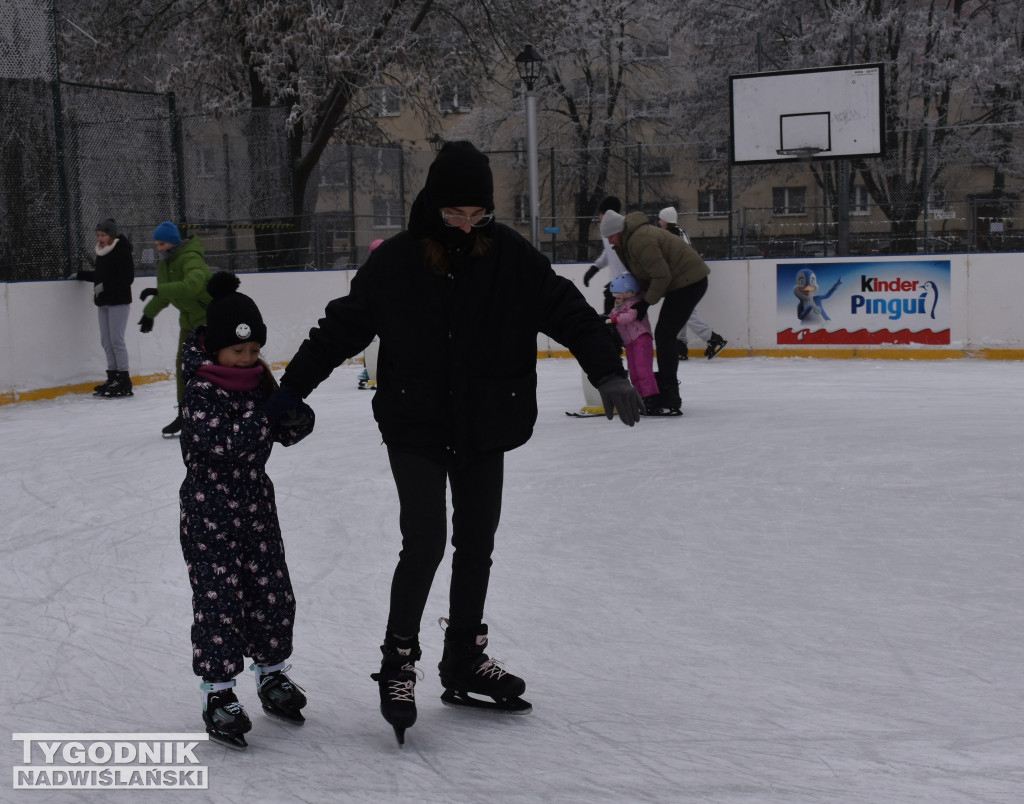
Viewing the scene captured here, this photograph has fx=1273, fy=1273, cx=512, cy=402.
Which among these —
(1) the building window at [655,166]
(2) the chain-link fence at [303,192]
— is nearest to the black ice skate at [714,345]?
(2) the chain-link fence at [303,192]

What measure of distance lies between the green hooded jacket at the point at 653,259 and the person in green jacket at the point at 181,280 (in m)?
2.79

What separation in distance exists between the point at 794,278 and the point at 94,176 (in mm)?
7278

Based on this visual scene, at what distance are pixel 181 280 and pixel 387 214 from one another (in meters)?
7.90

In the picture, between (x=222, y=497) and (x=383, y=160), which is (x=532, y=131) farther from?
(x=222, y=497)

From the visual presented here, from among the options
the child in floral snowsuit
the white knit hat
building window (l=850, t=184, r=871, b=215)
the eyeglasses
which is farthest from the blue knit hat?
building window (l=850, t=184, r=871, b=215)

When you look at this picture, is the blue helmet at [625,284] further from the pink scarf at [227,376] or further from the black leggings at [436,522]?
the pink scarf at [227,376]

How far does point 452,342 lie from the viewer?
3105mm

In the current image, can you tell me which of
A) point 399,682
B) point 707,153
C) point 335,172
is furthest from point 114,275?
point 399,682

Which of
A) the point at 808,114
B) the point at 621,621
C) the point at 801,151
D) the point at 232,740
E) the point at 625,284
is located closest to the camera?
the point at 232,740

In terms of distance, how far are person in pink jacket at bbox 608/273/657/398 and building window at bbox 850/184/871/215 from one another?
638 centimetres

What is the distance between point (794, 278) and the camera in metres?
13.8

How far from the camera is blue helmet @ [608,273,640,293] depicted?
340 inches

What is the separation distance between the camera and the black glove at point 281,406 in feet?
10.1

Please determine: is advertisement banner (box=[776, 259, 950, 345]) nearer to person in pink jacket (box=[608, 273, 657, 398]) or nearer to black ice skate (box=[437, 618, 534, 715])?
person in pink jacket (box=[608, 273, 657, 398])
